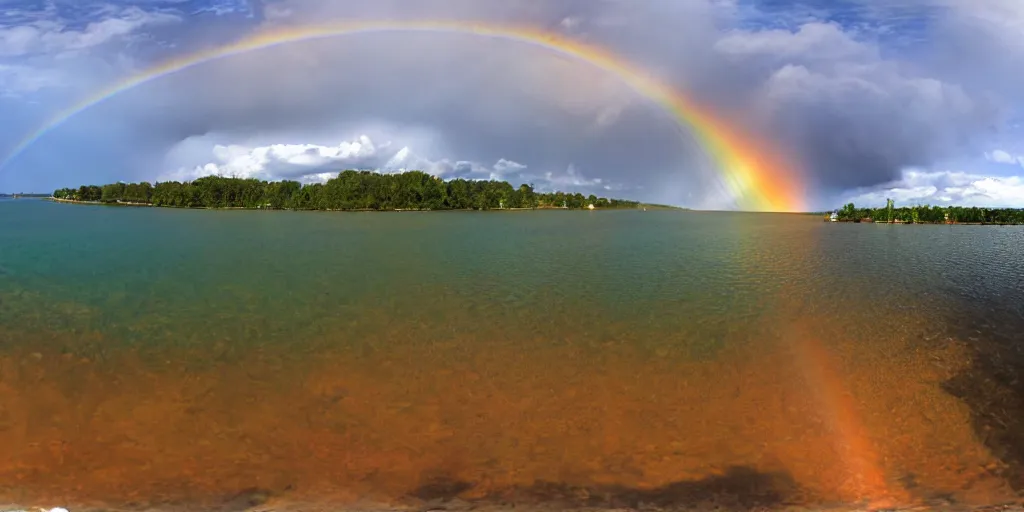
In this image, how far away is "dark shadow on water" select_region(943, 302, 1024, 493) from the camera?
9.99 m

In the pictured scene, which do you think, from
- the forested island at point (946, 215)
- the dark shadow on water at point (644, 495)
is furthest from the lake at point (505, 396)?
the forested island at point (946, 215)

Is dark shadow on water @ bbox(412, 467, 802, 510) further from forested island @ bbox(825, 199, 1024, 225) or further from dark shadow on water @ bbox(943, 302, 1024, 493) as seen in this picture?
forested island @ bbox(825, 199, 1024, 225)

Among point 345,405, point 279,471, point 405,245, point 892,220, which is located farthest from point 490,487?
point 892,220

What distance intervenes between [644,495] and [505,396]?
465 centimetres

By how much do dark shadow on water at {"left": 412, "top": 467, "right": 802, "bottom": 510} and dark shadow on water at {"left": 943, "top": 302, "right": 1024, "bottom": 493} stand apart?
153 inches

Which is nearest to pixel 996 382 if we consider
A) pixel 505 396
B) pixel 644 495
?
pixel 644 495

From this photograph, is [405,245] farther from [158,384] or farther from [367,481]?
[367,481]

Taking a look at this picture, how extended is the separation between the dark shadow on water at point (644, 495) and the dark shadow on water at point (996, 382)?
3.89 meters

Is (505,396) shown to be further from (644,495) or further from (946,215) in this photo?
(946,215)

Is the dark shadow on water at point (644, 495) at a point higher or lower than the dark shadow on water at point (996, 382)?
lower

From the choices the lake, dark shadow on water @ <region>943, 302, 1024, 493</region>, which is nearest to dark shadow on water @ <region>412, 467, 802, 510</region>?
the lake

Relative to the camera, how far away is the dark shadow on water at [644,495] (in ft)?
26.4

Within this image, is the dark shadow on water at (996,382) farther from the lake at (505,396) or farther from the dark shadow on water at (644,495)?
the dark shadow on water at (644,495)

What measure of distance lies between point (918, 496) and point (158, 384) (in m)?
15.0
